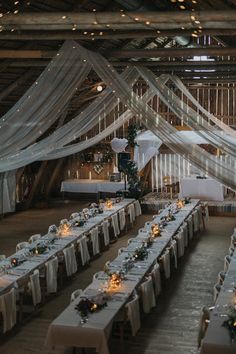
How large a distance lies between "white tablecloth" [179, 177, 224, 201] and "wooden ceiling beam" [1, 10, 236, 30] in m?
11.1

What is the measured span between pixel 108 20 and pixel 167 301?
479 cm

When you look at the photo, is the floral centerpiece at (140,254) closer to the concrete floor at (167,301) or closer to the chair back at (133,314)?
the concrete floor at (167,301)

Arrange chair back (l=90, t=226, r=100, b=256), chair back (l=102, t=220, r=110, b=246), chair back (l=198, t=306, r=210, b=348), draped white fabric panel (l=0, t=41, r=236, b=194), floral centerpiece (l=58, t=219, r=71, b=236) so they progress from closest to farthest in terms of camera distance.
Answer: chair back (l=198, t=306, r=210, b=348), draped white fabric panel (l=0, t=41, r=236, b=194), floral centerpiece (l=58, t=219, r=71, b=236), chair back (l=90, t=226, r=100, b=256), chair back (l=102, t=220, r=110, b=246)

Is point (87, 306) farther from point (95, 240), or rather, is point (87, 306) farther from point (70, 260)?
point (95, 240)

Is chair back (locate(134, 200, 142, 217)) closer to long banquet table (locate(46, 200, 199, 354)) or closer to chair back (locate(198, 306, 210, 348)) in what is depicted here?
long banquet table (locate(46, 200, 199, 354))

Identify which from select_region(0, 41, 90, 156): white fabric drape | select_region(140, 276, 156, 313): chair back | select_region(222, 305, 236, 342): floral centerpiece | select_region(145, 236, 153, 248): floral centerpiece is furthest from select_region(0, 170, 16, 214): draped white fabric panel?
select_region(222, 305, 236, 342): floral centerpiece

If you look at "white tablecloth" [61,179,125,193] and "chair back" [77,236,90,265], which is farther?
"white tablecloth" [61,179,125,193]

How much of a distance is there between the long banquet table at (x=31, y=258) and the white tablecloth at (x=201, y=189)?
18.4 ft

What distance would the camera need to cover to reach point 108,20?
7434mm

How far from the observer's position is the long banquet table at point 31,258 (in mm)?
8919

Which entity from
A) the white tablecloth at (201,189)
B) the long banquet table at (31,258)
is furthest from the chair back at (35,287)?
the white tablecloth at (201,189)

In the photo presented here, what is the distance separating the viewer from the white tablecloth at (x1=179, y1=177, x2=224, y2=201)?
18.2 m

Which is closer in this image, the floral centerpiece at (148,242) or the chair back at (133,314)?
the chair back at (133,314)

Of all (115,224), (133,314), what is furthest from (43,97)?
(115,224)
